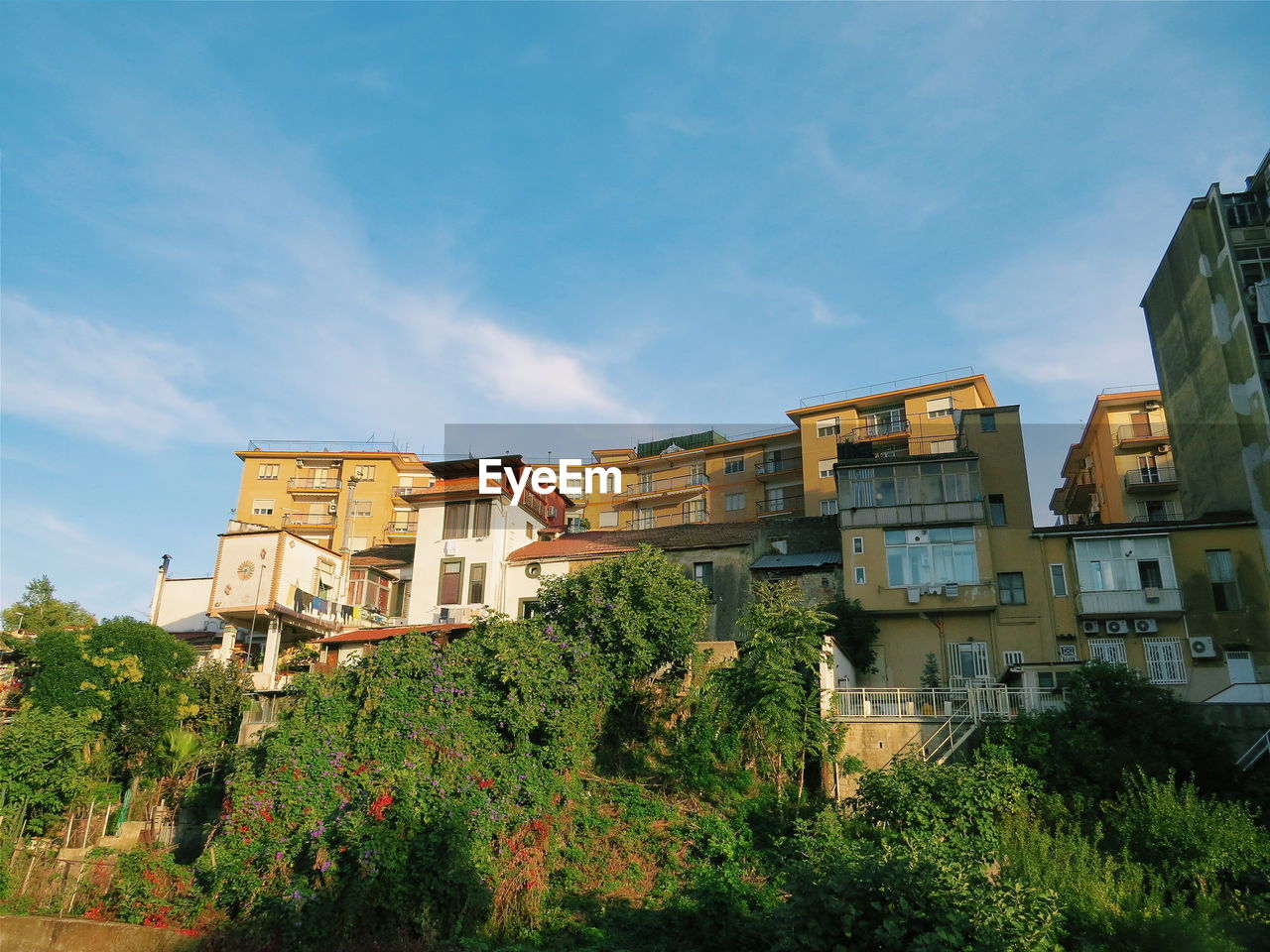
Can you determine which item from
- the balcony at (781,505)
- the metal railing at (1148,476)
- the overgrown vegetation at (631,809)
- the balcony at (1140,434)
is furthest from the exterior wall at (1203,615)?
the balcony at (781,505)

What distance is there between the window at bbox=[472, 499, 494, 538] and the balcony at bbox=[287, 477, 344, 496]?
74.3 ft

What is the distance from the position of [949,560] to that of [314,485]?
41.5 meters

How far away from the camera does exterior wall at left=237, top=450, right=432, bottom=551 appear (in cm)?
5759

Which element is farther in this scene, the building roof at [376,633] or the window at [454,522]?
the window at [454,522]

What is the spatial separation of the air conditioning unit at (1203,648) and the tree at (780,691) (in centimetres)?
1459

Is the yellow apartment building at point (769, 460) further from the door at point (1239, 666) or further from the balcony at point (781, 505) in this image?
the door at point (1239, 666)

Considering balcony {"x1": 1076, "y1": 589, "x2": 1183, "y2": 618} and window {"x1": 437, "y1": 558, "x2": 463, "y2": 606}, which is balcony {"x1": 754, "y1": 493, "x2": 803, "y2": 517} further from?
balcony {"x1": 1076, "y1": 589, "x2": 1183, "y2": 618}

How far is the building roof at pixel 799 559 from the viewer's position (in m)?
33.8

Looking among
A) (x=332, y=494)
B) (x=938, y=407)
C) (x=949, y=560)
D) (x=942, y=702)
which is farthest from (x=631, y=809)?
(x=332, y=494)

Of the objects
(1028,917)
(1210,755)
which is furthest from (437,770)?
(1210,755)

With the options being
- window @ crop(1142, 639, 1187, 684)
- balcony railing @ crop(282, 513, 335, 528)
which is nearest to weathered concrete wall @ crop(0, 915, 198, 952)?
window @ crop(1142, 639, 1187, 684)

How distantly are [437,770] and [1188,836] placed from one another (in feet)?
46.3

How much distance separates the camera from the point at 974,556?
3216 cm

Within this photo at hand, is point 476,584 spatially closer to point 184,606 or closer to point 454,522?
point 454,522
